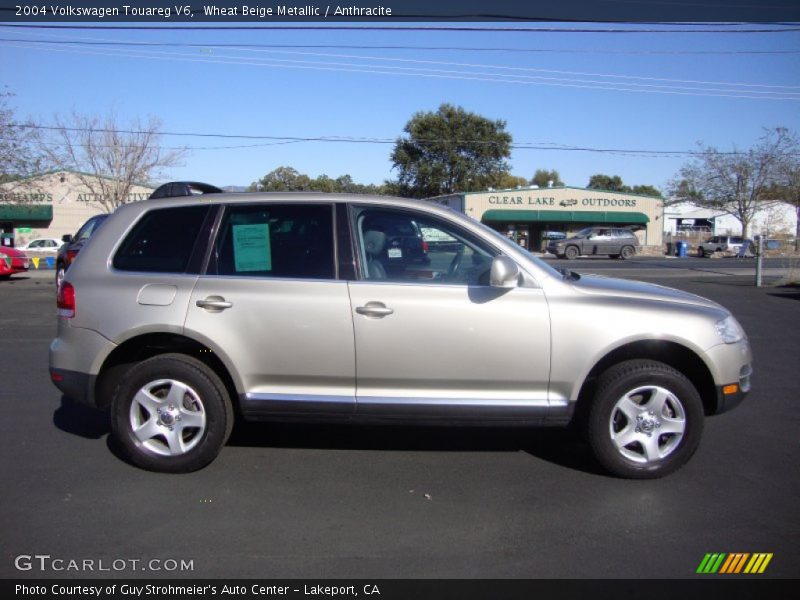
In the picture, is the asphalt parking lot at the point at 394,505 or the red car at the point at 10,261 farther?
the red car at the point at 10,261

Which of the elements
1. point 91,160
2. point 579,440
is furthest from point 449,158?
point 579,440

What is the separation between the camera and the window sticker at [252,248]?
14.9 ft

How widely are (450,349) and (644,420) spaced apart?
4.44 feet

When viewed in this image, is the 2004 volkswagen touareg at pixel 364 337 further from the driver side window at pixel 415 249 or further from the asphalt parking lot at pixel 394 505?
the asphalt parking lot at pixel 394 505

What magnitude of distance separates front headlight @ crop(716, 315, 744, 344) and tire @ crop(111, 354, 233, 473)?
3.28 m

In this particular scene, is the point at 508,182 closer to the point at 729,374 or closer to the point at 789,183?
the point at 789,183

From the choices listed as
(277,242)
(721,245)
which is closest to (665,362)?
(277,242)

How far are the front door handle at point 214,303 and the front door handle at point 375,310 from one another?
2.82 ft

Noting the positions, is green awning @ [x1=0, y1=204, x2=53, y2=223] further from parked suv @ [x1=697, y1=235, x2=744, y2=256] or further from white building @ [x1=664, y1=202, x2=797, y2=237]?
white building @ [x1=664, y1=202, x2=797, y2=237]

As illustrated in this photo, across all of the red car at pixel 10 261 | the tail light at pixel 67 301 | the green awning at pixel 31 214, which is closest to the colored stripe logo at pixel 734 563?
the tail light at pixel 67 301

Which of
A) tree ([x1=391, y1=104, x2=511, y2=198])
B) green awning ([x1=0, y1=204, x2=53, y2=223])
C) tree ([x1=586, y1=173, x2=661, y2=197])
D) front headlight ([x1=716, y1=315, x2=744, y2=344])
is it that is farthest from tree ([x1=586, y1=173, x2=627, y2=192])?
front headlight ([x1=716, y1=315, x2=744, y2=344])

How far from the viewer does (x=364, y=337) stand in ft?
14.2

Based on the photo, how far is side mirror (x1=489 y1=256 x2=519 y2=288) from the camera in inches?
165
